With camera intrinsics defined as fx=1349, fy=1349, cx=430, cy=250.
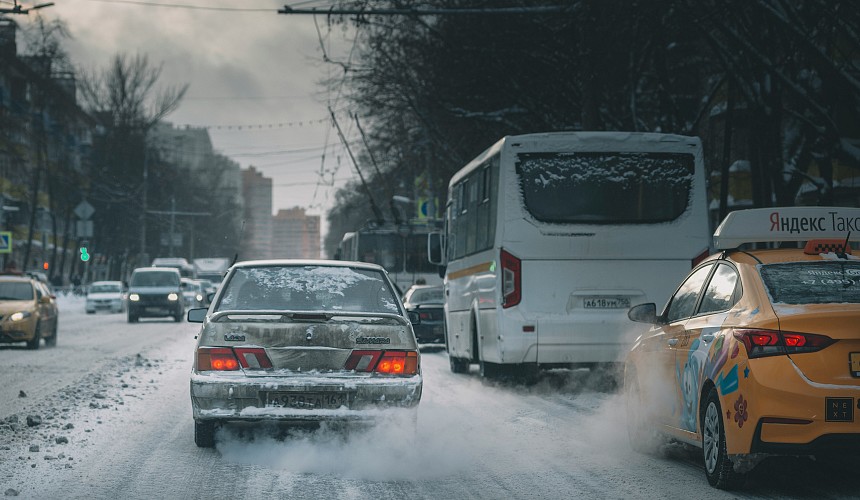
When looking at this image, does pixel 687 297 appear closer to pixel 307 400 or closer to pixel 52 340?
pixel 307 400

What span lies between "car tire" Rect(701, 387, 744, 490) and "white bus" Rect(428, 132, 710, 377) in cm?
711

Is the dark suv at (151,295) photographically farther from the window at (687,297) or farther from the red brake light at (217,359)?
the window at (687,297)

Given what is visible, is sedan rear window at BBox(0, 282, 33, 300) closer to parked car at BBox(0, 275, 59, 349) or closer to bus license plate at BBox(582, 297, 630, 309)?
parked car at BBox(0, 275, 59, 349)

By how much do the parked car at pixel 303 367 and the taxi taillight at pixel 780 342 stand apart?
2848 millimetres

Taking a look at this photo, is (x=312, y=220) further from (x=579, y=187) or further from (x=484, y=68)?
(x=579, y=187)

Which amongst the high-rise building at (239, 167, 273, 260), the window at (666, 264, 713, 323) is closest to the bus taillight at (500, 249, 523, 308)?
the window at (666, 264, 713, 323)

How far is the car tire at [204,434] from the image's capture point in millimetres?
9953

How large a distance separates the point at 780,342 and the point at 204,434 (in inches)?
178

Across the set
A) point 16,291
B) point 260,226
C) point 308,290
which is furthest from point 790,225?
point 260,226

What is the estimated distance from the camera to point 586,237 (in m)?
15.5

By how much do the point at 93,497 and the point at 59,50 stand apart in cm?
4678

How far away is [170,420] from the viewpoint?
12539 millimetres

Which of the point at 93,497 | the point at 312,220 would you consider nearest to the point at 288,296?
the point at 93,497

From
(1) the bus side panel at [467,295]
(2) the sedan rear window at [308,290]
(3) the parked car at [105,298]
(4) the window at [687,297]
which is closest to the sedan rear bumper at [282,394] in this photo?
(2) the sedan rear window at [308,290]
